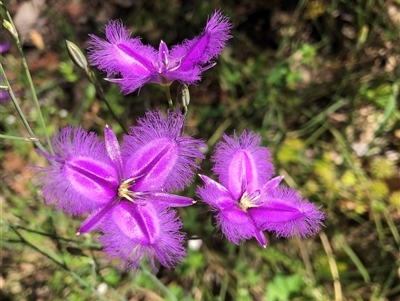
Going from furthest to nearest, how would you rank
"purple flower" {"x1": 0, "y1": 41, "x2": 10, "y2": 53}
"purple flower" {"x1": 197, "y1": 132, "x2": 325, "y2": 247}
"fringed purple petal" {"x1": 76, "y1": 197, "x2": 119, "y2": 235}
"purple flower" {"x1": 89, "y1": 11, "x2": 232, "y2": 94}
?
"purple flower" {"x1": 0, "y1": 41, "x2": 10, "y2": 53}
"purple flower" {"x1": 89, "y1": 11, "x2": 232, "y2": 94}
"purple flower" {"x1": 197, "y1": 132, "x2": 325, "y2": 247}
"fringed purple petal" {"x1": 76, "y1": 197, "x2": 119, "y2": 235}

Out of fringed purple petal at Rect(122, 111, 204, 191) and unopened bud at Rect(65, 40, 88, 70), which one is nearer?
fringed purple petal at Rect(122, 111, 204, 191)

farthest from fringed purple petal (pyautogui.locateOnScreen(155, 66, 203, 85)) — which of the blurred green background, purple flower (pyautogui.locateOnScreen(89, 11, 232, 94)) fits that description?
the blurred green background

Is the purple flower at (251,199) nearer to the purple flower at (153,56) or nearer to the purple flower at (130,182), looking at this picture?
the purple flower at (130,182)

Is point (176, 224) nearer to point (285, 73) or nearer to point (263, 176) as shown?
point (263, 176)

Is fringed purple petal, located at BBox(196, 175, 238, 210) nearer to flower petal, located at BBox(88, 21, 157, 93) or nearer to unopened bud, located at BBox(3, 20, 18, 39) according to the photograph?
flower petal, located at BBox(88, 21, 157, 93)

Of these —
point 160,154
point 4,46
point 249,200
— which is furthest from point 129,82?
point 4,46

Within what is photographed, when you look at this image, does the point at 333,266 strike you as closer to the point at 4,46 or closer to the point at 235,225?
the point at 235,225
